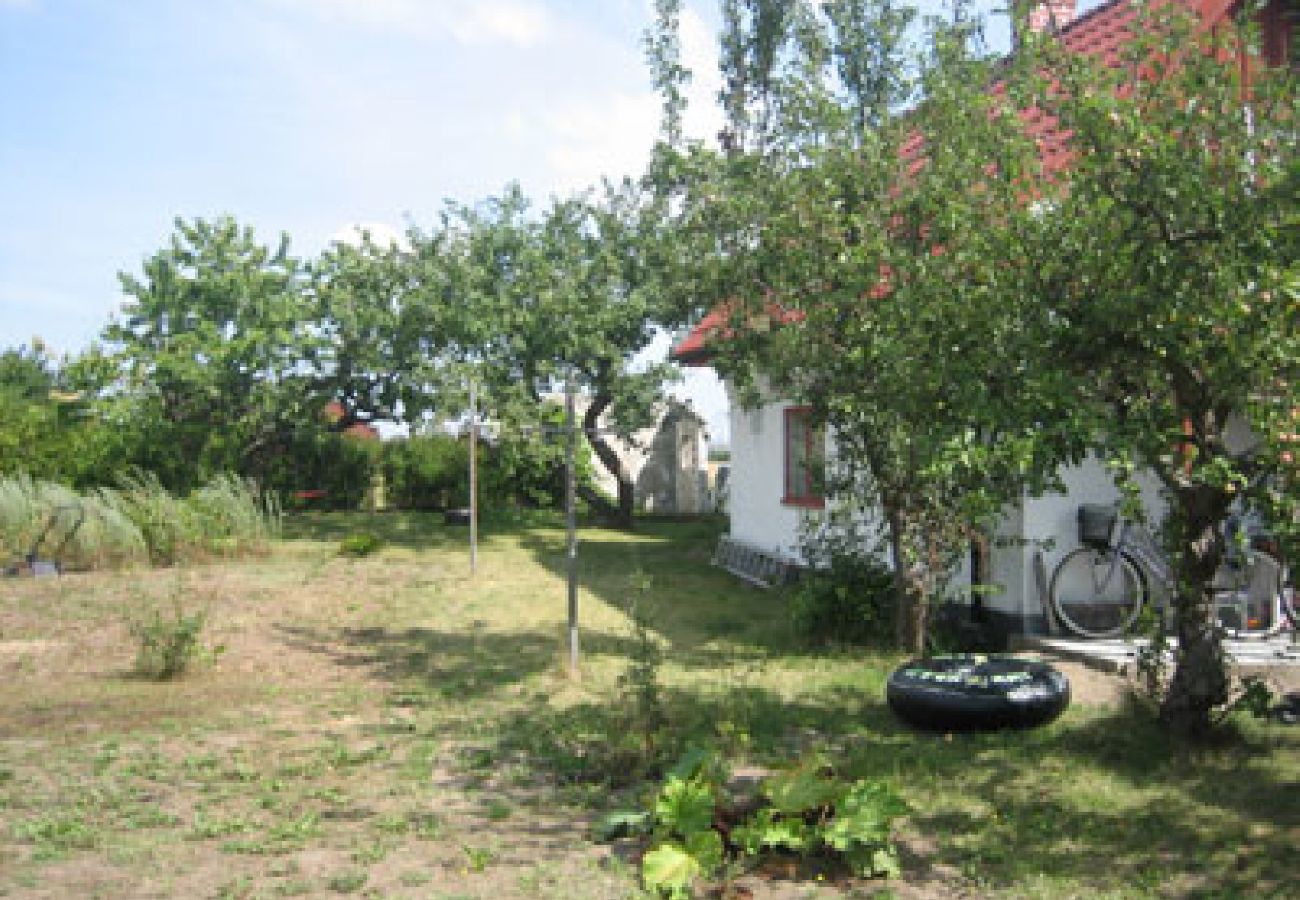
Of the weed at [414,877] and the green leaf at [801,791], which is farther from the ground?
the green leaf at [801,791]

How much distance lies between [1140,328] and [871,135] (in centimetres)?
334

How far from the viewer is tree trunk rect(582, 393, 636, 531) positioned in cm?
1911

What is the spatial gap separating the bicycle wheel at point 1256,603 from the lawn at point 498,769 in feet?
7.69

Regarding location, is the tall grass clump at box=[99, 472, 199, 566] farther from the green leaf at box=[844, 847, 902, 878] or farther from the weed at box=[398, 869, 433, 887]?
the green leaf at box=[844, 847, 902, 878]

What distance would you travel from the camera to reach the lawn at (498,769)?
438 centimetres

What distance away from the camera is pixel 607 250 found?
17.8 meters

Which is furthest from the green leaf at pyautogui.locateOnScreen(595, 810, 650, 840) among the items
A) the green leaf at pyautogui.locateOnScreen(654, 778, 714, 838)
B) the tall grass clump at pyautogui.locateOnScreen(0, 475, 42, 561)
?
the tall grass clump at pyautogui.locateOnScreen(0, 475, 42, 561)

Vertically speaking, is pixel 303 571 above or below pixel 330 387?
below

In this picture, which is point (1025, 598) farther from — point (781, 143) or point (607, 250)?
point (607, 250)

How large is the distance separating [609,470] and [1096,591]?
12634 mm

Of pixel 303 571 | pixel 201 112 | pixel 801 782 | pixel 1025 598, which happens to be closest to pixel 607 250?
pixel 303 571

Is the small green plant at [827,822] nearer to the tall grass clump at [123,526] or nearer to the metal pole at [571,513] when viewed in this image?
the metal pole at [571,513]

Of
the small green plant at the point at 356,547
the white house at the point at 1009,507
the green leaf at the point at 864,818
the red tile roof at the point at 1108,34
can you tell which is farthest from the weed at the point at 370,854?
the small green plant at the point at 356,547

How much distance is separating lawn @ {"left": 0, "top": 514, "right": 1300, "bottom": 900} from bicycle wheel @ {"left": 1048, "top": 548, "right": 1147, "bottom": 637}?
5.27 feet
